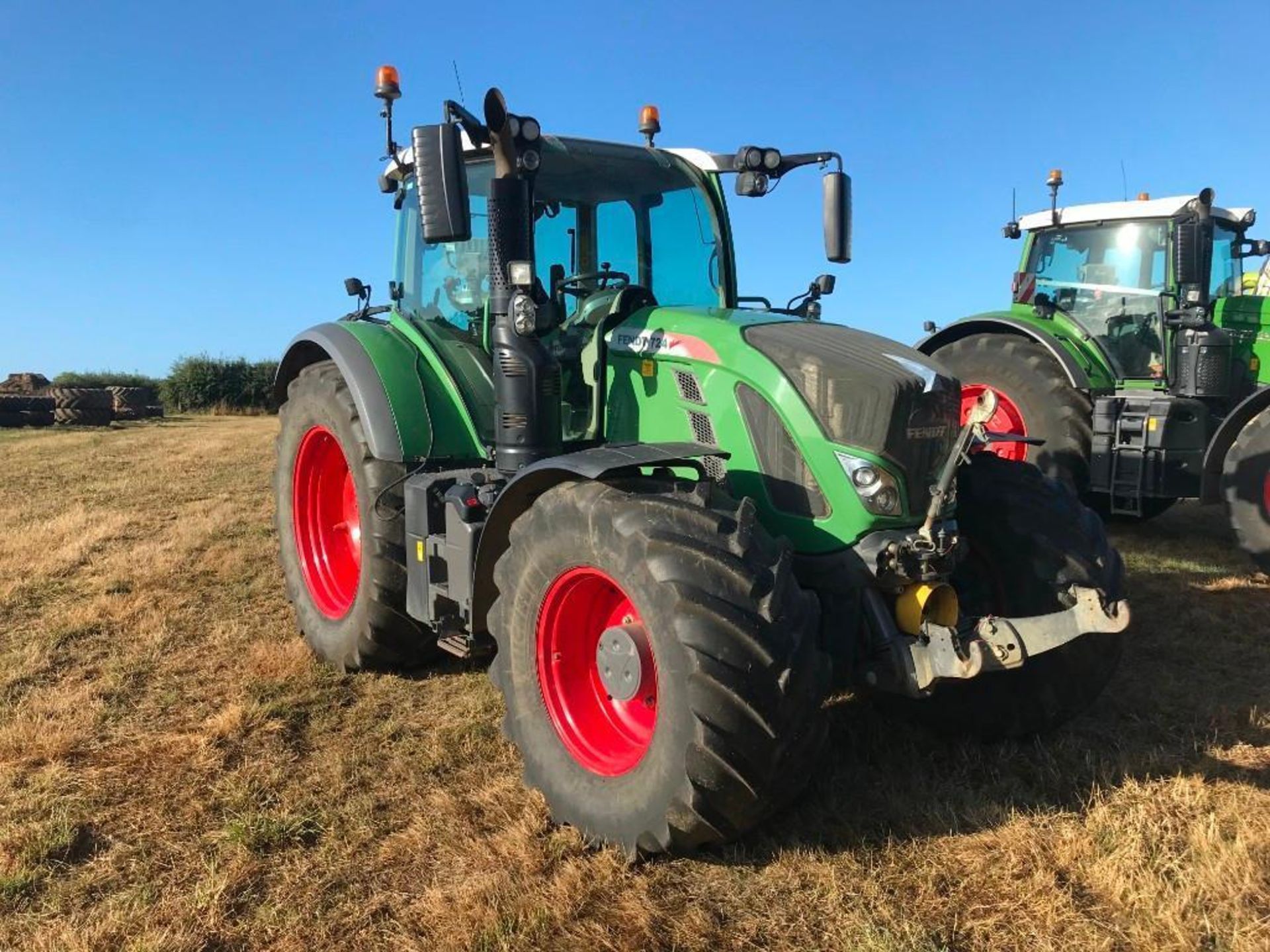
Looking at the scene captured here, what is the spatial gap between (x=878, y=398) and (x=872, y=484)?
0.27 m

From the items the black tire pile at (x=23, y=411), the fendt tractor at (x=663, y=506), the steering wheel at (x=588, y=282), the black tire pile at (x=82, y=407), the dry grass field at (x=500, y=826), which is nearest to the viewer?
the dry grass field at (x=500, y=826)

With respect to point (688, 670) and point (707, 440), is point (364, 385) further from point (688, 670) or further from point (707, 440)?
point (688, 670)

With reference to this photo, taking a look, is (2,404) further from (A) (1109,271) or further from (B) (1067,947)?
(B) (1067,947)

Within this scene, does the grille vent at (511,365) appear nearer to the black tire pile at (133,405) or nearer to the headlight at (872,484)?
the headlight at (872,484)

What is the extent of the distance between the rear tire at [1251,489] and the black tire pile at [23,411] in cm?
1985

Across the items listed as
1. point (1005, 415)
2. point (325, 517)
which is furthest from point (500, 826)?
point (1005, 415)

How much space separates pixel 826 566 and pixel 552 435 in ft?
3.91

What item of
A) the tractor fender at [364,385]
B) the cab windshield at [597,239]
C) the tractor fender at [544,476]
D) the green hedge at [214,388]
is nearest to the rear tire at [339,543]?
the tractor fender at [364,385]

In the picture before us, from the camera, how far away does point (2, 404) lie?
1834 cm

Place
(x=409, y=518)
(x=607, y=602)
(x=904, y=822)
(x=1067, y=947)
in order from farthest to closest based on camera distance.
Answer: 1. (x=409, y=518)
2. (x=607, y=602)
3. (x=904, y=822)
4. (x=1067, y=947)

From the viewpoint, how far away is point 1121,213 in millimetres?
7539

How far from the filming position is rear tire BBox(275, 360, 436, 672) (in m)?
4.12

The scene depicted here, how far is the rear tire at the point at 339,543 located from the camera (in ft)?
13.5

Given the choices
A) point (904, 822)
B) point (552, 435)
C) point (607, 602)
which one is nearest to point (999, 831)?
point (904, 822)
